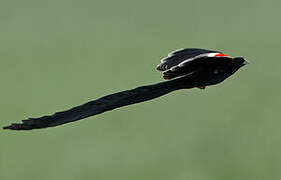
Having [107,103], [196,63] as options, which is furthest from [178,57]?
[107,103]

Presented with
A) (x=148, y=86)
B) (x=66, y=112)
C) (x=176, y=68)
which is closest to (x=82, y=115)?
(x=66, y=112)

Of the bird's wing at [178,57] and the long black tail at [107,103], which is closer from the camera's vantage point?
the long black tail at [107,103]

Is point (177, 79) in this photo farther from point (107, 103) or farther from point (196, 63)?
point (107, 103)

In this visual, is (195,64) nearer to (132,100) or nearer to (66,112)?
(132,100)

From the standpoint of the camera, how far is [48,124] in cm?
88

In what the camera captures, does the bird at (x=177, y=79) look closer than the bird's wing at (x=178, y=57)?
Yes

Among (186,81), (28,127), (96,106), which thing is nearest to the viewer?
(28,127)

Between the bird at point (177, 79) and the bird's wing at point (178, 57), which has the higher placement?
the bird's wing at point (178, 57)

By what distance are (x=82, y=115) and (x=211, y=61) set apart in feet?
1.15

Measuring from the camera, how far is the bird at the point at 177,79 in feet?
3.11

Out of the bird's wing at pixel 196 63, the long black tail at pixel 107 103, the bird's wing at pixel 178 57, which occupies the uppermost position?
the bird's wing at pixel 178 57

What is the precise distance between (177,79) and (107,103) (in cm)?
19

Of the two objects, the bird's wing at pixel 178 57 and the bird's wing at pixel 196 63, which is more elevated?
the bird's wing at pixel 178 57

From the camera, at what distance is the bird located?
949 millimetres
